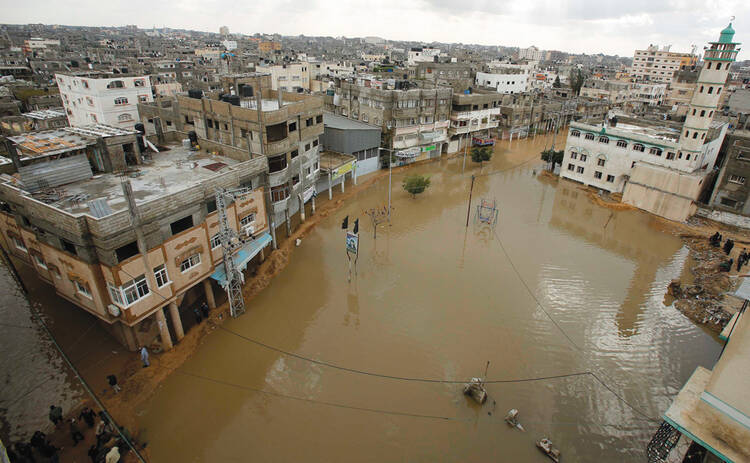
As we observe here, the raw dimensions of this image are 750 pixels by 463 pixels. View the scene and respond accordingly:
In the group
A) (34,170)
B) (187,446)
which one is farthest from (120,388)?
(34,170)

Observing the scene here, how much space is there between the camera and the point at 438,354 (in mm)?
18359

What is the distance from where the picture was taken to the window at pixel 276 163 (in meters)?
25.0

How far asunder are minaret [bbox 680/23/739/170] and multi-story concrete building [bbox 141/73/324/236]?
3151 cm

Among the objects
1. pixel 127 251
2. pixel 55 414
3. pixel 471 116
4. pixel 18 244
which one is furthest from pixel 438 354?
pixel 471 116

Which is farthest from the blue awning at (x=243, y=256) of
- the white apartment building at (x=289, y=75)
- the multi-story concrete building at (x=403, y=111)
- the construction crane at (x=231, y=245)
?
the white apartment building at (x=289, y=75)

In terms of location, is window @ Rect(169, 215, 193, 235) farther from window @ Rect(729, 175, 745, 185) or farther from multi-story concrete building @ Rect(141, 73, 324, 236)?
window @ Rect(729, 175, 745, 185)

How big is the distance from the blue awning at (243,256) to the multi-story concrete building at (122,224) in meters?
0.06

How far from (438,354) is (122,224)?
14783 mm

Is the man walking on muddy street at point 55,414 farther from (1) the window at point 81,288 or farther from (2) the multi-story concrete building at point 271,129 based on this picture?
(2) the multi-story concrete building at point 271,129

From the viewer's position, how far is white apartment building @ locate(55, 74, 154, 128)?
1415 inches

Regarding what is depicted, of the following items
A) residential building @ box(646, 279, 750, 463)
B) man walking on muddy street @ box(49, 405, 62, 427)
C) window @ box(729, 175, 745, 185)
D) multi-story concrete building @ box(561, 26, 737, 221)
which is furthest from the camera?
window @ box(729, 175, 745, 185)

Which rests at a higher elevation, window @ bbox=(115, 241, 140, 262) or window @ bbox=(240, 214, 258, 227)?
window @ bbox=(115, 241, 140, 262)

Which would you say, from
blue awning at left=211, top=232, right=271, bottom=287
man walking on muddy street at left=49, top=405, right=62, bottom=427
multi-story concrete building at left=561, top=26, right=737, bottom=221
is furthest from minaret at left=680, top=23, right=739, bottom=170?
man walking on muddy street at left=49, top=405, right=62, bottom=427

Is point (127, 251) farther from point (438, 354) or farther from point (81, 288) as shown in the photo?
point (438, 354)
